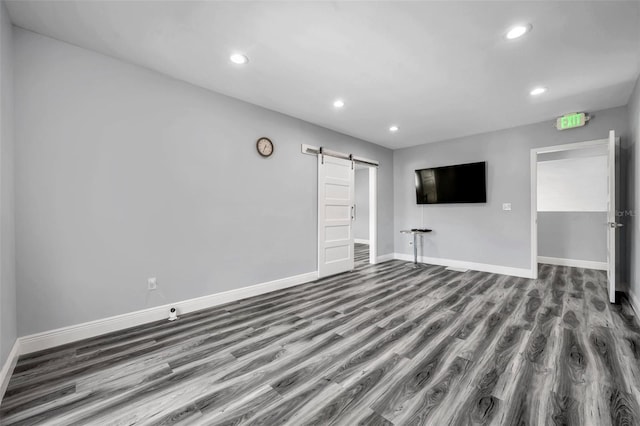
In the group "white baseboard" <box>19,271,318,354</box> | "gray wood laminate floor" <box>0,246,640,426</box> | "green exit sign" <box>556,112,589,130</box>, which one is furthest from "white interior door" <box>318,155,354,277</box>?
"green exit sign" <box>556,112,589,130</box>

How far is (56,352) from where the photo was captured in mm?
2160

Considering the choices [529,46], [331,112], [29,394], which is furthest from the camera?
[331,112]

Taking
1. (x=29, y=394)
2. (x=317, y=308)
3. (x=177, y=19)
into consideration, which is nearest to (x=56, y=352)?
(x=29, y=394)

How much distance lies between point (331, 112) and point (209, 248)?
102 inches

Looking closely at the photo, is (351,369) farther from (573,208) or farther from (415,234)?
(573,208)

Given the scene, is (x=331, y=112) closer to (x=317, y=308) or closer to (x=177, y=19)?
(x=177, y=19)

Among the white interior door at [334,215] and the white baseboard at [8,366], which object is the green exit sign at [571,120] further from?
the white baseboard at [8,366]

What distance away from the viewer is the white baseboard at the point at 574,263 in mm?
5173

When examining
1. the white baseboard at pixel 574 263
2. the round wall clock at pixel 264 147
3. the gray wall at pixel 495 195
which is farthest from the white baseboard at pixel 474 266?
the round wall clock at pixel 264 147

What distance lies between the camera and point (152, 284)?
274 cm

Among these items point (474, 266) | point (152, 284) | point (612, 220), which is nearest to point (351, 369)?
point (152, 284)

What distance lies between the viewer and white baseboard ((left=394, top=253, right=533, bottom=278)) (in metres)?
4.56

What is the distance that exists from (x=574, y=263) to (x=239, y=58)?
724 cm

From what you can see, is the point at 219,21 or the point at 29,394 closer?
the point at 29,394
